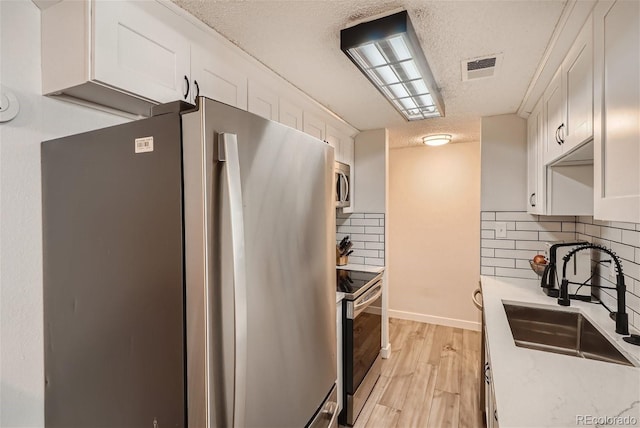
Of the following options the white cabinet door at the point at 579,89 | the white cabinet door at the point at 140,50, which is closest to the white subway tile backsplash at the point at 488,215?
the white cabinet door at the point at 579,89

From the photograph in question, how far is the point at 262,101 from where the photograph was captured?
5.57ft

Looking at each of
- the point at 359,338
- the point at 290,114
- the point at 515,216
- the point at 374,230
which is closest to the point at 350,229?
the point at 374,230

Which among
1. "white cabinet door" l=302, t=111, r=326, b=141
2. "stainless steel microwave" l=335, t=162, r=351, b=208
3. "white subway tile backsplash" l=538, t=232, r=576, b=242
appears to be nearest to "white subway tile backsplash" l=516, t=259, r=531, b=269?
"white subway tile backsplash" l=538, t=232, r=576, b=242

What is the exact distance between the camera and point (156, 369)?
80 centimetres

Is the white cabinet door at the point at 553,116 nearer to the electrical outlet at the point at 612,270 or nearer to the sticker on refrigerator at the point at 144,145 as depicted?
the electrical outlet at the point at 612,270

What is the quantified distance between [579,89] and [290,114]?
142 cm

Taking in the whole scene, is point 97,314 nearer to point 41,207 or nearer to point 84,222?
point 84,222

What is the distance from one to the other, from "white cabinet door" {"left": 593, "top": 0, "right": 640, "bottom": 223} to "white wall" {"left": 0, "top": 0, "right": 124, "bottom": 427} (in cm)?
172

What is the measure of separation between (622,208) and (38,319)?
180 cm

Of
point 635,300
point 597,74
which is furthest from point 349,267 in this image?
point 597,74

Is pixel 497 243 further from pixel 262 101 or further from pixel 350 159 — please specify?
pixel 262 101

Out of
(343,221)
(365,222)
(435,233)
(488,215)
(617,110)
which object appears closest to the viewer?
(617,110)

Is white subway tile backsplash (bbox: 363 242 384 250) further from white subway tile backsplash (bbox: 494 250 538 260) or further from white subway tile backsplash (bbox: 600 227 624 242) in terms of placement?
white subway tile backsplash (bbox: 600 227 624 242)

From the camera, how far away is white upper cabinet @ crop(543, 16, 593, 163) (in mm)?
1146
